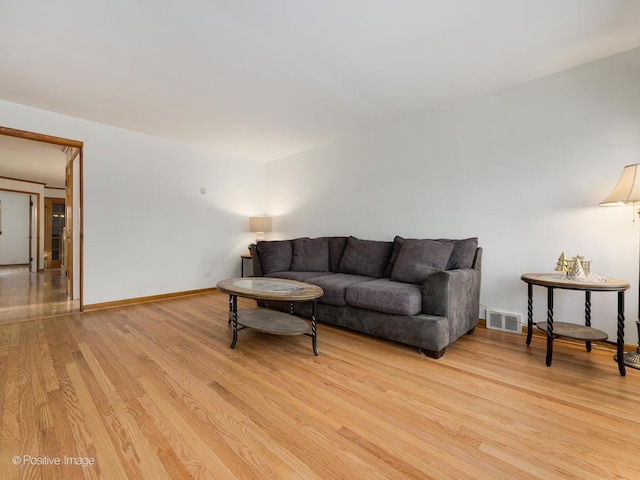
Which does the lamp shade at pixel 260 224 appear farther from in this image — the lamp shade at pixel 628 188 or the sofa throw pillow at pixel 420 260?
the lamp shade at pixel 628 188

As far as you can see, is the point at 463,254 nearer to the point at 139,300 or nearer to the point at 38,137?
the point at 139,300

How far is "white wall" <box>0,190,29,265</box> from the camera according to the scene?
8016mm

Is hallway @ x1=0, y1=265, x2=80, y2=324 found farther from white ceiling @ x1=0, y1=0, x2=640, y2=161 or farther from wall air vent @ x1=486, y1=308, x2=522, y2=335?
wall air vent @ x1=486, y1=308, x2=522, y2=335

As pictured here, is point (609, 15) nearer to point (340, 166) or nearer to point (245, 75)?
point (245, 75)

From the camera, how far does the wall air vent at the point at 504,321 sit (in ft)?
9.19

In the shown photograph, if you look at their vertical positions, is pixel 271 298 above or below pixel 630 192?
below

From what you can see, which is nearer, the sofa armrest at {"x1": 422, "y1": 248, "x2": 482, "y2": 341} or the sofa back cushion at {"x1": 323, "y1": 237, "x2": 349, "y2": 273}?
the sofa armrest at {"x1": 422, "y1": 248, "x2": 482, "y2": 341}

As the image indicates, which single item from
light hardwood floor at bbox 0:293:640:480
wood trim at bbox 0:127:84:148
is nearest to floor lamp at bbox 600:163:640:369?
light hardwood floor at bbox 0:293:640:480

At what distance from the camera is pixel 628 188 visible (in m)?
2.02

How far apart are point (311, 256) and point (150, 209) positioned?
7.83 feet

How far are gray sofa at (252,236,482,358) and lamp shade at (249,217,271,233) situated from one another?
3.77ft

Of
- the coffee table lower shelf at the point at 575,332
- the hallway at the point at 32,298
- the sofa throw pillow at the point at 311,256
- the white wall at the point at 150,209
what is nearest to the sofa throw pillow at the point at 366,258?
the sofa throw pillow at the point at 311,256

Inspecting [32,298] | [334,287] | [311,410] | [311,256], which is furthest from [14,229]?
[311,410]

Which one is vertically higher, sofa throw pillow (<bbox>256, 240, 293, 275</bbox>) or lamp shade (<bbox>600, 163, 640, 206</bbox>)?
lamp shade (<bbox>600, 163, 640, 206</bbox>)
